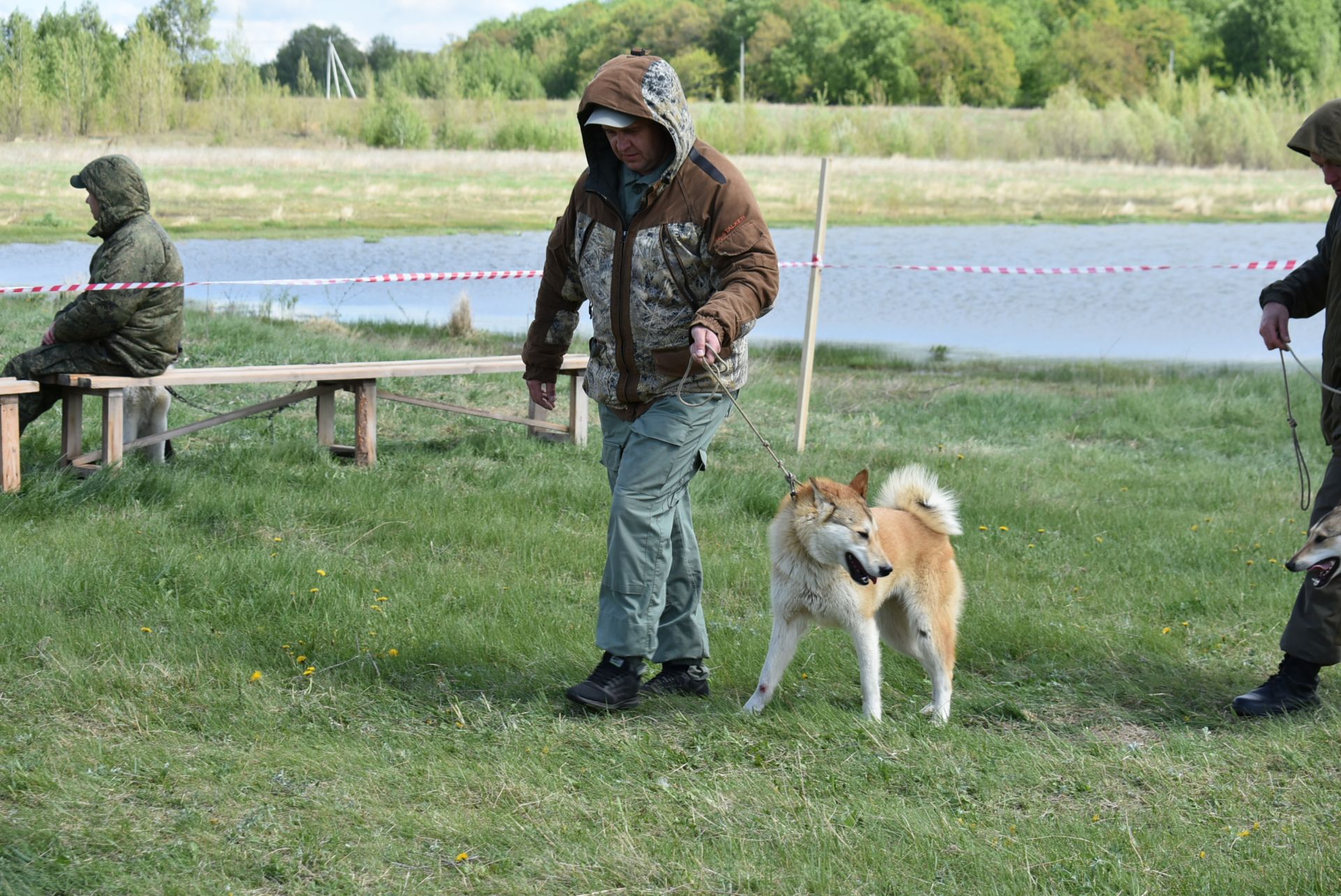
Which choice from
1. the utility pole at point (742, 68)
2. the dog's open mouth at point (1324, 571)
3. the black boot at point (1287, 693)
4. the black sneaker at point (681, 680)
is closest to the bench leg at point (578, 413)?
the black sneaker at point (681, 680)

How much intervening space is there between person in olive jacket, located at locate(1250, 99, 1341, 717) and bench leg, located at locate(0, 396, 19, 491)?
18.8 feet

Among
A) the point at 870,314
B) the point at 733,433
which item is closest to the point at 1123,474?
the point at 733,433

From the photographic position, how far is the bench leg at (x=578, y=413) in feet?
27.6

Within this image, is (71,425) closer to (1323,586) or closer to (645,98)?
(645,98)

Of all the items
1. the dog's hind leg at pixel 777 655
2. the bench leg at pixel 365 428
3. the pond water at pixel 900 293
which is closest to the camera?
the dog's hind leg at pixel 777 655

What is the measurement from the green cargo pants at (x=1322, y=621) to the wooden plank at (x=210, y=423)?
5.58 meters

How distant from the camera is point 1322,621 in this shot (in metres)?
4.26

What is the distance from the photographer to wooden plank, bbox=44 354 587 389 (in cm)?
680

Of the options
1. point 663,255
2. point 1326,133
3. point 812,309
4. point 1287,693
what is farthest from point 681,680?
point 812,309

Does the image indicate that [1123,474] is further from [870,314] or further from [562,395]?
[870,314]

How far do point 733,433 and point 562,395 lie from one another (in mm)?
1874

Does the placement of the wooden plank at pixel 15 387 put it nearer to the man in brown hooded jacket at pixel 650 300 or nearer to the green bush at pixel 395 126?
the man in brown hooded jacket at pixel 650 300

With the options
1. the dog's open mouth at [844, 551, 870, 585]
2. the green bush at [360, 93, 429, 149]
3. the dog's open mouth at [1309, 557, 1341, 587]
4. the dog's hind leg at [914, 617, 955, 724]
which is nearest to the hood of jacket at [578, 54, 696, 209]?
the dog's open mouth at [844, 551, 870, 585]

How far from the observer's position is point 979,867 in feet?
10.0
